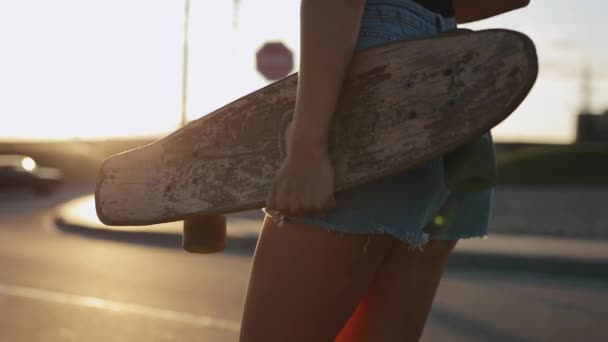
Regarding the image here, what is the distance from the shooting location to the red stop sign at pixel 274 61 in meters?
14.1

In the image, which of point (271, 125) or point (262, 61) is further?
point (262, 61)

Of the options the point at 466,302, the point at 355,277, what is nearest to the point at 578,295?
the point at 466,302

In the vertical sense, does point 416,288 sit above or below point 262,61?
above

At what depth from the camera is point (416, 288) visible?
1696 millimetres

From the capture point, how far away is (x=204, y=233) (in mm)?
1712

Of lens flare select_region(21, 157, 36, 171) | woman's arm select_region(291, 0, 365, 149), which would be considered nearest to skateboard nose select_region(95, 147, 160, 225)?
woman's arm select_region(291, 0, 365, 149)

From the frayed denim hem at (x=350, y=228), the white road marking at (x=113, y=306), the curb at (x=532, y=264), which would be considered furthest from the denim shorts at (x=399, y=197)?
the curb at (x=532, y=264)

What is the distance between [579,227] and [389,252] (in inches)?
467

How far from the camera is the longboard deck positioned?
1448 mm

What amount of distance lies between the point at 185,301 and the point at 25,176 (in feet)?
65.4

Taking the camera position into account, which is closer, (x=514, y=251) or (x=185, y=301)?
(x=185, y=301)

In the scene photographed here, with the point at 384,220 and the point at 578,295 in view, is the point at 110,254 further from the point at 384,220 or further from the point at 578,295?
the point at 384,220

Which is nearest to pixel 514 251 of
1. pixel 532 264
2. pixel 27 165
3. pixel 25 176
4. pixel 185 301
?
pixel 532 264

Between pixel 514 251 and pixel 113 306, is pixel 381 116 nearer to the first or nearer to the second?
pixel 113 306
